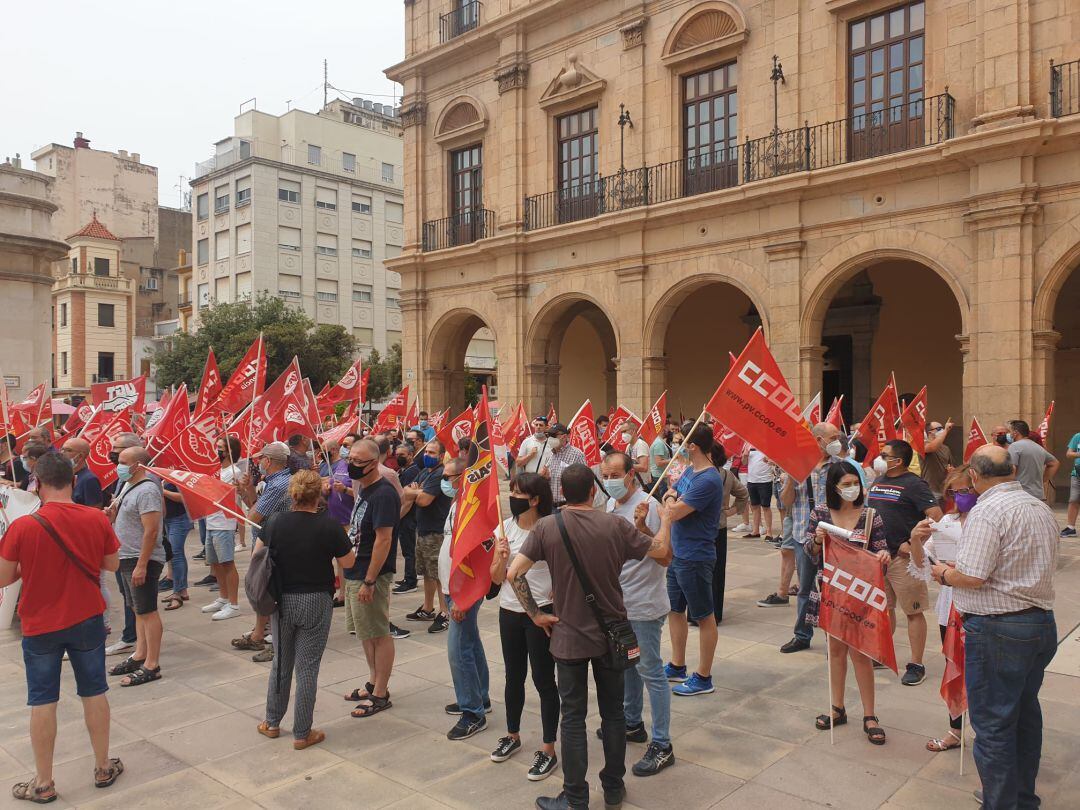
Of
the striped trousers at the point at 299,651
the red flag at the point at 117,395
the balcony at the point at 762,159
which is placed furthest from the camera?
the balcony at the point at 762,159

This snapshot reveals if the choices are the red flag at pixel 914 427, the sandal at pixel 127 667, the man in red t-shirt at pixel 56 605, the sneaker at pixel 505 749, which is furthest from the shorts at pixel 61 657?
the red flag at pixel 914 427

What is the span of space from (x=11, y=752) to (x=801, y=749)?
498cm

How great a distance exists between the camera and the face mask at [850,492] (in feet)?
17.3

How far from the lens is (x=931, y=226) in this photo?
1575cm

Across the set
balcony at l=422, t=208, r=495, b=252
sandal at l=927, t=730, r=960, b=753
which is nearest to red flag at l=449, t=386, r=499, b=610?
sandal at l=927, t=730, r=960, b=753

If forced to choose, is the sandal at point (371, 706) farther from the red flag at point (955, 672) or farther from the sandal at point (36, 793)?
the red flag at point (955, 672)

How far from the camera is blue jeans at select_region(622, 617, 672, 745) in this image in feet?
15.5

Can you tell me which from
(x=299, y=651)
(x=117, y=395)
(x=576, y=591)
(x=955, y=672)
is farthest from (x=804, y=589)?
(x=117, y=395)

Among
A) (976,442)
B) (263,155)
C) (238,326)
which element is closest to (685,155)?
(976,442)

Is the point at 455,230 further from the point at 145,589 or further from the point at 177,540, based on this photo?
the point at 145,589

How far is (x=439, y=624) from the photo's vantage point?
779 centimetres

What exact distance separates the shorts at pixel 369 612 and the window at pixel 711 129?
15.5 m

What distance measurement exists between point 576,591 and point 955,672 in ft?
7.43

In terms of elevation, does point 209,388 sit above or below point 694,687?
above
